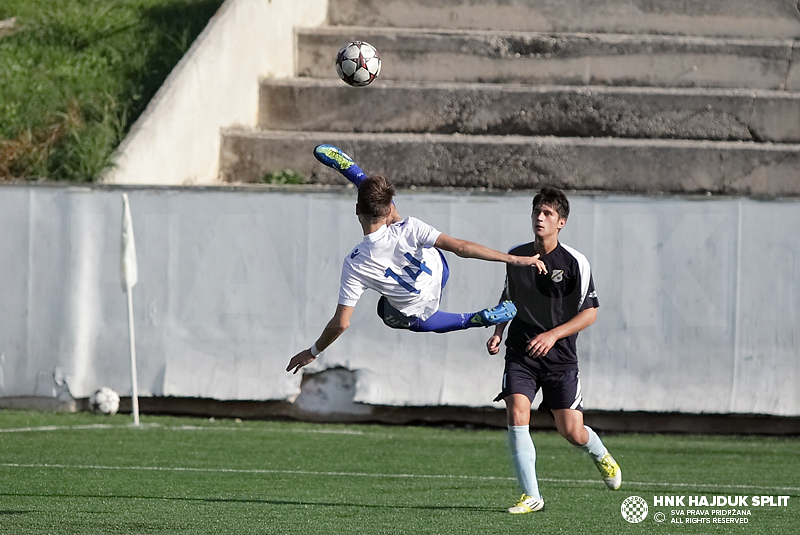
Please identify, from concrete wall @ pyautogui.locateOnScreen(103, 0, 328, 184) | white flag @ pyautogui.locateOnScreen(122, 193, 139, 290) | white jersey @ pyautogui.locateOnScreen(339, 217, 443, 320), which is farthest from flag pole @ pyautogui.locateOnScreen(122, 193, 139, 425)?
white jersey @ pyautogui.locateOnScreen(339, 217, 443, 320)

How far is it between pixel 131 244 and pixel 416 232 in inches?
203

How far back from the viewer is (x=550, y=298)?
7020 mm

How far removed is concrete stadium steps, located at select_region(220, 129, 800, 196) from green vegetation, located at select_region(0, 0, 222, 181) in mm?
2268

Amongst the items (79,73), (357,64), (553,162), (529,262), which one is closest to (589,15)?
(553,162)

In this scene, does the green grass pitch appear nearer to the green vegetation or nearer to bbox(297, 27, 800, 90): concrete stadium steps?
the green vegetation

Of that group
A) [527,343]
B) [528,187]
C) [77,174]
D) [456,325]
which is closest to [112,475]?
[456,325]

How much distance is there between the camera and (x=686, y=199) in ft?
38.2

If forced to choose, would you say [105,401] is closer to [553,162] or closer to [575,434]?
[575,434]

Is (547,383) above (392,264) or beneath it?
beneath

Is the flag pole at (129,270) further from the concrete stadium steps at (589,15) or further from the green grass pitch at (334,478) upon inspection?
the concrete stadium steps at (589,15)

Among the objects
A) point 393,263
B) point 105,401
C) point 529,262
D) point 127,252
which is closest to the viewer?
point 529,262

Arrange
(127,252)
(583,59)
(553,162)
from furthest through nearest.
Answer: (583,59) → (553,162) → (127,252)

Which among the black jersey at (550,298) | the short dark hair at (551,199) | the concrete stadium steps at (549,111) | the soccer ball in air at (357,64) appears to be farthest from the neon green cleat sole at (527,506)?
the concrete stadium steps at (549,111)

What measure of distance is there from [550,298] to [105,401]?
21.2 ft
